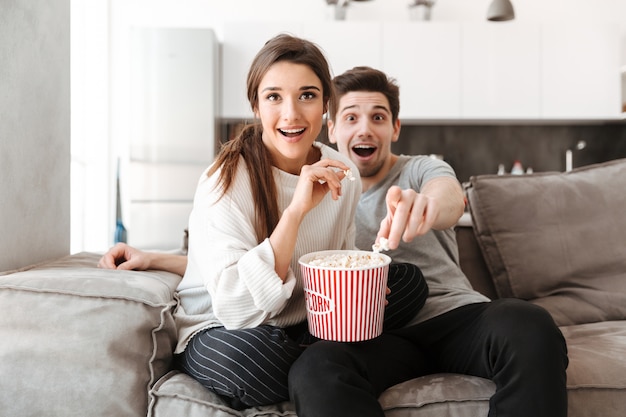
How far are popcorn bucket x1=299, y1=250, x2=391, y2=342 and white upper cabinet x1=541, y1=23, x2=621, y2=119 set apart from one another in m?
3.60

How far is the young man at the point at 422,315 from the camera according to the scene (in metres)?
0.91

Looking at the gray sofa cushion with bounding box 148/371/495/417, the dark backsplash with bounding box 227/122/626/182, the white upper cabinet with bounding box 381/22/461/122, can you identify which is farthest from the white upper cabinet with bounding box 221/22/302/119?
the gray sofa cushion with bounding box 148/371/495/417

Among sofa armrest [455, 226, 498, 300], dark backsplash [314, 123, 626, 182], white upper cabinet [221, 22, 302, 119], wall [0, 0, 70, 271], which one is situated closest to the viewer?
wall [0, 0, 70, 271]

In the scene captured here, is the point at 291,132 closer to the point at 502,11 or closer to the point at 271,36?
the point at 502,11

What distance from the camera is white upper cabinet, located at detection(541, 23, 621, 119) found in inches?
157

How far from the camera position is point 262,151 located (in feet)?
3.94

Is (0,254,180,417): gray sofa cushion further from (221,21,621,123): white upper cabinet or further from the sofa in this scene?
(221,21,621,123): white upper cabinet

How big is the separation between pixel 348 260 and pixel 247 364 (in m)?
0.27

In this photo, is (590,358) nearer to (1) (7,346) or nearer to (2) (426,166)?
(2) (426,166)

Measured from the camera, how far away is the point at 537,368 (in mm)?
913

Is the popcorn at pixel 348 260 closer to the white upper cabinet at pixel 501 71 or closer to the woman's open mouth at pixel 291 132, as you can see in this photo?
the woman's open mouth at pixel 291 132

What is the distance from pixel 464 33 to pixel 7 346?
3780mm

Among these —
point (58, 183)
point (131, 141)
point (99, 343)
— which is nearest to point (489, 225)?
point (99, 343)

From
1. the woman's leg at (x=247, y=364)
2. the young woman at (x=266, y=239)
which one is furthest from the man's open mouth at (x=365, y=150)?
the woman's leg at (x=247, y=364)
